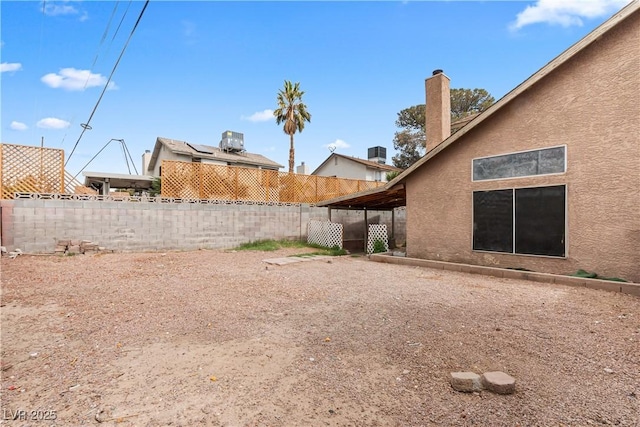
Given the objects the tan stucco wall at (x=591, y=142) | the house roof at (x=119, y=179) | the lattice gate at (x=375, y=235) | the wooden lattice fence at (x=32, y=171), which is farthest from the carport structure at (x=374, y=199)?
the house roof at (x=119, y=179)

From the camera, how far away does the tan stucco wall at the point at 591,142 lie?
6.91 meters

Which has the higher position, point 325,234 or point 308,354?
point 325,234

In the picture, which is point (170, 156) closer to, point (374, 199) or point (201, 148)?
point (201, 148)

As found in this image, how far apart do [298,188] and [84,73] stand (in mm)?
10805

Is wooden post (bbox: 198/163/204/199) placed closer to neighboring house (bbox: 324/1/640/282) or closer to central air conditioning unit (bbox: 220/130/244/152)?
neighboring house (bbox: 324/1/640/282)

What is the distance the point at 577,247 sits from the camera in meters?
7.53

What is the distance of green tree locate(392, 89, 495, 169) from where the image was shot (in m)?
31.1

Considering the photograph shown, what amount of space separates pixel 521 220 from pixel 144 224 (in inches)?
516

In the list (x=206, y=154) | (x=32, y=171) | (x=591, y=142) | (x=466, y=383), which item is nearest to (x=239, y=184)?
(x=32, y=171)

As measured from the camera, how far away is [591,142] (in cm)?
740

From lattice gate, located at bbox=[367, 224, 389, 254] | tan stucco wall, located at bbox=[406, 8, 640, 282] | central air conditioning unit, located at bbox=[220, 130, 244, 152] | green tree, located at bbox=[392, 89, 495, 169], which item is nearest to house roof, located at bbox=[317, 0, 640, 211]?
tan stucco wall, located at bbox=[406, 8, 640, 282]

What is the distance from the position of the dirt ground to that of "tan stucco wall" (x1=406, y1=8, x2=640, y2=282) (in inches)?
55.2

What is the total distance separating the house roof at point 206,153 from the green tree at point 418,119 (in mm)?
14603

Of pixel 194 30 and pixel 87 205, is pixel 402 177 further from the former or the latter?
pixel 87 205
